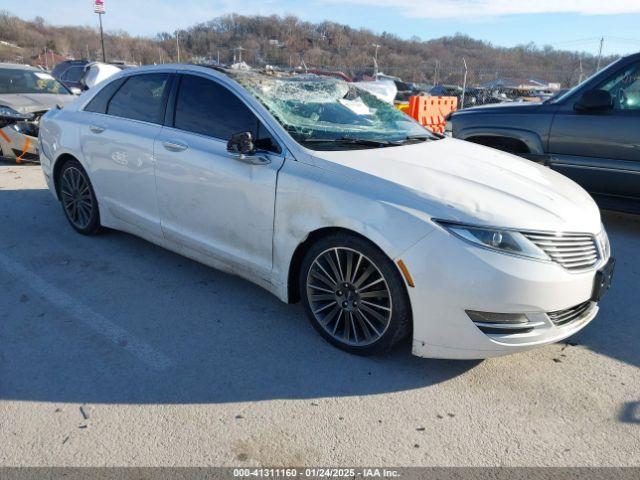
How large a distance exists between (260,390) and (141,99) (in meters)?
2.78

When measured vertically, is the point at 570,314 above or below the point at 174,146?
below

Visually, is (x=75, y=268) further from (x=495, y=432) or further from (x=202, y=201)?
(x=495, y=432)

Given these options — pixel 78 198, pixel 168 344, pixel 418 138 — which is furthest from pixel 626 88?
pixel 78 198

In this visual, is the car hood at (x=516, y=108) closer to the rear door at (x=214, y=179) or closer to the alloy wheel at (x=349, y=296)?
the rear door at (x=214, y=179)

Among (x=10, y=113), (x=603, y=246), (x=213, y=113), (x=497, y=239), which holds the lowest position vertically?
(x=603, y=246)

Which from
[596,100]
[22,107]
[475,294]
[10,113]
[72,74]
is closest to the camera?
[475,294]

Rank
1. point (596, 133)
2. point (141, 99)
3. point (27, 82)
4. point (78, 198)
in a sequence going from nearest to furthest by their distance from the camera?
point (141, 99) → point (78, 198) → point (596, 133) → point (27, 82)

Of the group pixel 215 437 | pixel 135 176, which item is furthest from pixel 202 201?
pixel 215 437

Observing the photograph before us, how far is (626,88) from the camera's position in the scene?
5.25 m

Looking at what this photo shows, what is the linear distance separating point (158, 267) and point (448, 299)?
2.67 metres

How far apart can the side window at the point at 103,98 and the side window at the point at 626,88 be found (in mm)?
4815

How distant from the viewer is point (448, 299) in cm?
262

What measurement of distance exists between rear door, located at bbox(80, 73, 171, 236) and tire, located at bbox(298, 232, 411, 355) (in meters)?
1.59

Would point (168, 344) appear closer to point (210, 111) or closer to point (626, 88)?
point (210, 111)
